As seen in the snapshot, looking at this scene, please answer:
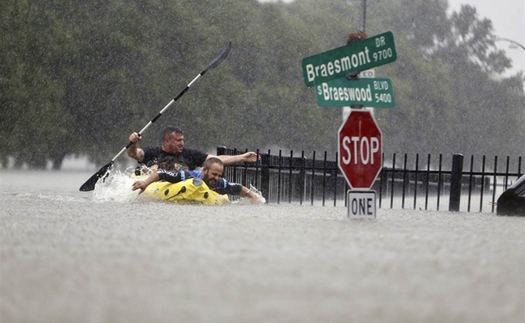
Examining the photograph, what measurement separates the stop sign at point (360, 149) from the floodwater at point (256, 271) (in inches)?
24.5

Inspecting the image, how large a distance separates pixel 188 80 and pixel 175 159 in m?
39.6

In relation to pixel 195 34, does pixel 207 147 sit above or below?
below

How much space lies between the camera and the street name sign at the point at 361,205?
1402cm

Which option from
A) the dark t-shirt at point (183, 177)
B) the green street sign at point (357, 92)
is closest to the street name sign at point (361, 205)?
the green street sign at point (357, 92)

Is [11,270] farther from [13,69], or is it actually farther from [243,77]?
[243,77]

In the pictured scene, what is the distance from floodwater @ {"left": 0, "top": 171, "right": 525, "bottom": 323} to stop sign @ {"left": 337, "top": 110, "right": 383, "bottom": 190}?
622mm

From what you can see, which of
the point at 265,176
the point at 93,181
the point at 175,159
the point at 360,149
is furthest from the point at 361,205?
the point at 93,181

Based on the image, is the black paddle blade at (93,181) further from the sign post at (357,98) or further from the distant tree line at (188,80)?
the distant tree line at (188,80)

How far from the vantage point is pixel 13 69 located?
52.6 meters

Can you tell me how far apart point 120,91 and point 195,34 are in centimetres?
596

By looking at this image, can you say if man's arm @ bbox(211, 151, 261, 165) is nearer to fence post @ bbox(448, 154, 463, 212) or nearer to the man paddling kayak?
the man paddling kayak

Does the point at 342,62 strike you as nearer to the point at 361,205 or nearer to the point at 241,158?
the point at 361,205

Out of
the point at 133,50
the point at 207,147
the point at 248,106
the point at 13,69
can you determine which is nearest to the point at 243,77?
the point at 248,106

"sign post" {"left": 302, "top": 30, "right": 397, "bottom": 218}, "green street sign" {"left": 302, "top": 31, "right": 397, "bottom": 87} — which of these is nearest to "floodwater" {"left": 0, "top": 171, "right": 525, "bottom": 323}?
"sign post" {"left": 302, "top": 30, "right": 397, "bottom": 218}
